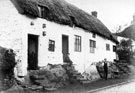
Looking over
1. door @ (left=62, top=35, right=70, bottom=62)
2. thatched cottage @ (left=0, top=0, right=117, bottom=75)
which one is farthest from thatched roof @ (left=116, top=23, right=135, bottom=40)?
door @ (left=62, top=35, right=70, bottom=62)

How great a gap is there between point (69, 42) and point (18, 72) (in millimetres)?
7325

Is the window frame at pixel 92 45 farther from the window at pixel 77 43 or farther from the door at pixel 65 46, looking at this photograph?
the door at pixel 65 46

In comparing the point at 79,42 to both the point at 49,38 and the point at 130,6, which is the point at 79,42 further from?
the point at 130,6

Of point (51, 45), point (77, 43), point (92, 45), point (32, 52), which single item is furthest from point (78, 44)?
point (32, 52)

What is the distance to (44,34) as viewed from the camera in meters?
19.5

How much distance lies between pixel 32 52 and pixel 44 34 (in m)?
1.66

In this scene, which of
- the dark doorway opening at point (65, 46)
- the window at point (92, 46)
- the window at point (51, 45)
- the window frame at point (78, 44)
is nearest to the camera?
the window at point (51, 45)

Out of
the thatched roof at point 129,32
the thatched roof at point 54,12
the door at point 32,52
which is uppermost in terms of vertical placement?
the thatched roof at point 129,32

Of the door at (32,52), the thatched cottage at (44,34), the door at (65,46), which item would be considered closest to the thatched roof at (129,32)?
the thatched cottage at (44,34)

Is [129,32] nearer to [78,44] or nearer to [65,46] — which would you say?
[78,44]

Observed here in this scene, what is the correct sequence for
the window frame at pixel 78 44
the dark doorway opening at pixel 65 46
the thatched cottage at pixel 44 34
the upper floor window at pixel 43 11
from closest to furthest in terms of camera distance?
the thatched cottage at pixel 44 34 → the upper floor window at pixel 43 11 → the dark doorway opening at pixel 65 46 → the window frame at pixel 78 44

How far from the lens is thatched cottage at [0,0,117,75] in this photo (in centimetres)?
1755

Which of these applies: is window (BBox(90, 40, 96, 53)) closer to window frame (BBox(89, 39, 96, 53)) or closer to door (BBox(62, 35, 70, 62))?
window frame (BBox(89, 39, 96, 53))

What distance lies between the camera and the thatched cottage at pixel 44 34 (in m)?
17.5
